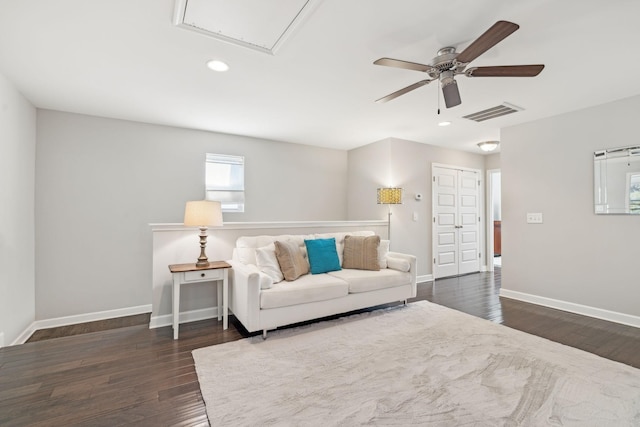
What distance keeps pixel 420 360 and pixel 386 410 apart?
0.72 metres

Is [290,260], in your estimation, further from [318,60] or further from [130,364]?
[318,60]

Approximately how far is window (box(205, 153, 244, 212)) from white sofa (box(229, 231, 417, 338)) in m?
1.42

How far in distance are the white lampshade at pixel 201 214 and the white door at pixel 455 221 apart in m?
3.97

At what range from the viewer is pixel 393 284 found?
356 centimetres

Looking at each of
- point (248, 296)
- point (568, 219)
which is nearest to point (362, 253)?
point (248, 296)

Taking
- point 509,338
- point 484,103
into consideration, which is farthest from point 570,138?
point 509,338

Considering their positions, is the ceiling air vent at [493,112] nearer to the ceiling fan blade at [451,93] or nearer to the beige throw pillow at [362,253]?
the ceiling fan blade at [451,93]

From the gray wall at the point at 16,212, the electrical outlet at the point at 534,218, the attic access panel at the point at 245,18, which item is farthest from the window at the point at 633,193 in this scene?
the gray wall at the point at 16,212

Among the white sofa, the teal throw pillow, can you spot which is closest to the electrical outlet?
the white sofa

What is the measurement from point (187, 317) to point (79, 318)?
1465 millimetres

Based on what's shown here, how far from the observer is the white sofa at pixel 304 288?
9.05 ft

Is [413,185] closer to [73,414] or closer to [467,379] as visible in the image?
[467,379]

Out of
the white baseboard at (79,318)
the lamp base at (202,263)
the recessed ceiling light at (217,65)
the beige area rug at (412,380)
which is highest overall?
the recessed ceiling light at (217,65)

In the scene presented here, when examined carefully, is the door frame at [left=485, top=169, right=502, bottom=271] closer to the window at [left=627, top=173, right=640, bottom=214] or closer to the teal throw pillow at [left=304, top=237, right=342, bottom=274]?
the window at [left=627, top=173, right=640, bottom=214]
